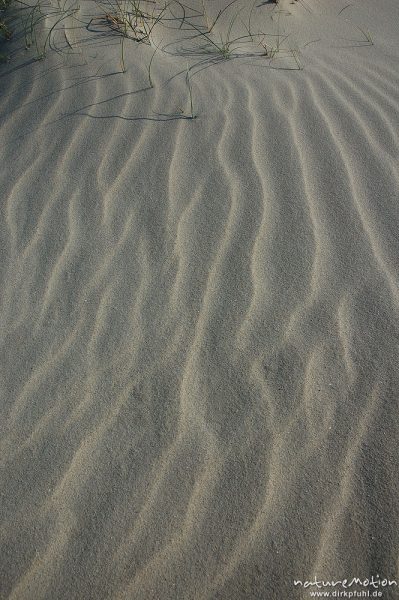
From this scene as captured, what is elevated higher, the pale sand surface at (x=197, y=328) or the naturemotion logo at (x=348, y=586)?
the pale sand surface at (x=197, y=328)

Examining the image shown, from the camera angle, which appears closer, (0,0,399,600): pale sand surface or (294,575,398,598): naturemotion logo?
(294,575,398,598): naturemotion logo

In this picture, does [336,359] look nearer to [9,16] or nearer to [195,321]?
[195,321]

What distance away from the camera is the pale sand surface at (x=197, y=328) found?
1.56 meters

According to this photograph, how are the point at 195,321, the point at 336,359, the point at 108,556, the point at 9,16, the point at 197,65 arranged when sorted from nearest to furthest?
the point at 108,556 → the point at 336,359 → the point at 195,321 → the point at 197,65 → the point at 9,16

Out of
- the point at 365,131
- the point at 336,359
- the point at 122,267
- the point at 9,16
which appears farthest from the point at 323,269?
the point at 9,16

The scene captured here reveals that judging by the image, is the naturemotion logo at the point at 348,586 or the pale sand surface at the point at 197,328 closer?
the naturemotion logo at the point at 348,586

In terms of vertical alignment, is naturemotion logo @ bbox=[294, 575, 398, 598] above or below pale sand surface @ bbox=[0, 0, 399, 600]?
below

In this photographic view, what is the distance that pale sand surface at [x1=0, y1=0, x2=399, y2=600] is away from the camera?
61.4 inches

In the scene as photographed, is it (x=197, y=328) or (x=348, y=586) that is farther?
(x=197, y=328)

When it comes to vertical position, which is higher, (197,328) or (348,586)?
(197,328)

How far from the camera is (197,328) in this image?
2027 mm

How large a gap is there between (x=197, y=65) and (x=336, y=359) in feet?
6.74

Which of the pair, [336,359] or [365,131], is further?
[365,131]

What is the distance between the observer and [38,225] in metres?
2.46
